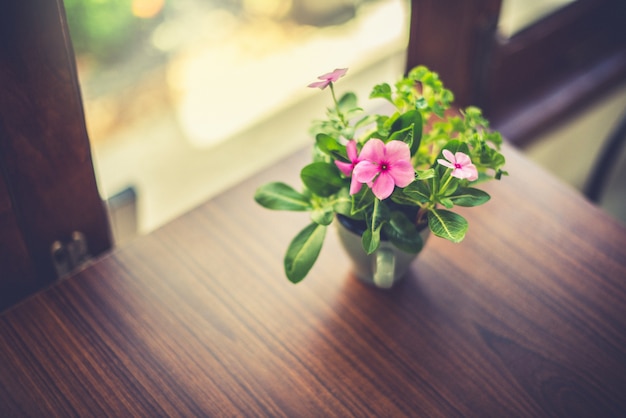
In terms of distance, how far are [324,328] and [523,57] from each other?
0.99 meters

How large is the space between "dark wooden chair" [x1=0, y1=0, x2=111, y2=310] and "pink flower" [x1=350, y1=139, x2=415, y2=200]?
1.41 ft

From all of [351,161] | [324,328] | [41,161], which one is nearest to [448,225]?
[351,161]

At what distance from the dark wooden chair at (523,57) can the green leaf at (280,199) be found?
683 mm

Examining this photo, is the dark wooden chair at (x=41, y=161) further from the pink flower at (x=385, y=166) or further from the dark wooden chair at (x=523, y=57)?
the dark wooden chair at (x=523, y=57)

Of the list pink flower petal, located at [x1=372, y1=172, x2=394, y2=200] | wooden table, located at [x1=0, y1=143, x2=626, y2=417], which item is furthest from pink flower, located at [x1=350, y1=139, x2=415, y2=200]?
wooden table, located at [x1=0, y1=143, x2=626, y2=417]

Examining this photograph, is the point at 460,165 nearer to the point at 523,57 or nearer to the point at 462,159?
the point at 462,159

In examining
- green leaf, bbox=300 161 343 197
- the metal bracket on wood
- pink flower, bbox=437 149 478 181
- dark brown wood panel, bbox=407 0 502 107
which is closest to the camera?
pink flower, bbox=437 149 478 181

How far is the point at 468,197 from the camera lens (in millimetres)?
765

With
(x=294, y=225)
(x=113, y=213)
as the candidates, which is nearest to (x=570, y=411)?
(x=294, y=225)

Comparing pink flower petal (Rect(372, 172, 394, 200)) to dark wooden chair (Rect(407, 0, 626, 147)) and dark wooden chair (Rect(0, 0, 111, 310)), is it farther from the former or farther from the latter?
dark wooden chair (Rect(407, 0, 626, 147))

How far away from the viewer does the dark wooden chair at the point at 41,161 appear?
2.67ft

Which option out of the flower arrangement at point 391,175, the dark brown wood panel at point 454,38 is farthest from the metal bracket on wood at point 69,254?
the dark brown wood panel at point 454,38

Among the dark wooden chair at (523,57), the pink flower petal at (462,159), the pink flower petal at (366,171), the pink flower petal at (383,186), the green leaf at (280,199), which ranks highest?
the pink flower petal at (462,159)

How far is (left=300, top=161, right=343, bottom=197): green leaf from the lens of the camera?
80 centimetres
